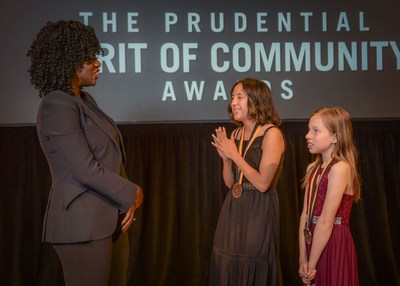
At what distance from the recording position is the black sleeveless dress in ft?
8.04

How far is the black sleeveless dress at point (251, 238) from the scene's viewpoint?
2451 mm

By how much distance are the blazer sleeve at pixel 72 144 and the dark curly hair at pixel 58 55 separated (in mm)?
75

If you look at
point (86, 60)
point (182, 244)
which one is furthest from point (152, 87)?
point (86, 60)

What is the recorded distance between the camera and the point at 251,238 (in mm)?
2449

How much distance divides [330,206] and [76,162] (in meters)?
0.99

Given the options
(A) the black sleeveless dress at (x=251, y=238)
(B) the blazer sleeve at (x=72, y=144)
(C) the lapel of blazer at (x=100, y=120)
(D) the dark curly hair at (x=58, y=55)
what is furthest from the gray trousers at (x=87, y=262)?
(A) the black sleeveless dress at (x=251, y=238)

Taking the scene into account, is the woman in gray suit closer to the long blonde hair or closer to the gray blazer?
Answer: the gray blazer

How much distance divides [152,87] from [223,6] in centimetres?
72

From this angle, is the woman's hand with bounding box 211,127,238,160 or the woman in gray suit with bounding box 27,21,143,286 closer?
the woman in gray suit with bounding box 27,21,143,286

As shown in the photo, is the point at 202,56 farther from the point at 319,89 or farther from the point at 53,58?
the point at 53,58

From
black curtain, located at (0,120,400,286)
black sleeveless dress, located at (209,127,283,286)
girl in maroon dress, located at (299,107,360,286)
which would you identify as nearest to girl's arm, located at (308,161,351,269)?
girl in maroon dress, located at (299,107,360,286)

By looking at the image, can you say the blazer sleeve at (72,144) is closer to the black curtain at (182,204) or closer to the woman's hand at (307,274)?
the woman's hand at (307,274)

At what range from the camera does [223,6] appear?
3674 mm

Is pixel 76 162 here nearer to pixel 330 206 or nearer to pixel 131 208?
pixel 131 208
